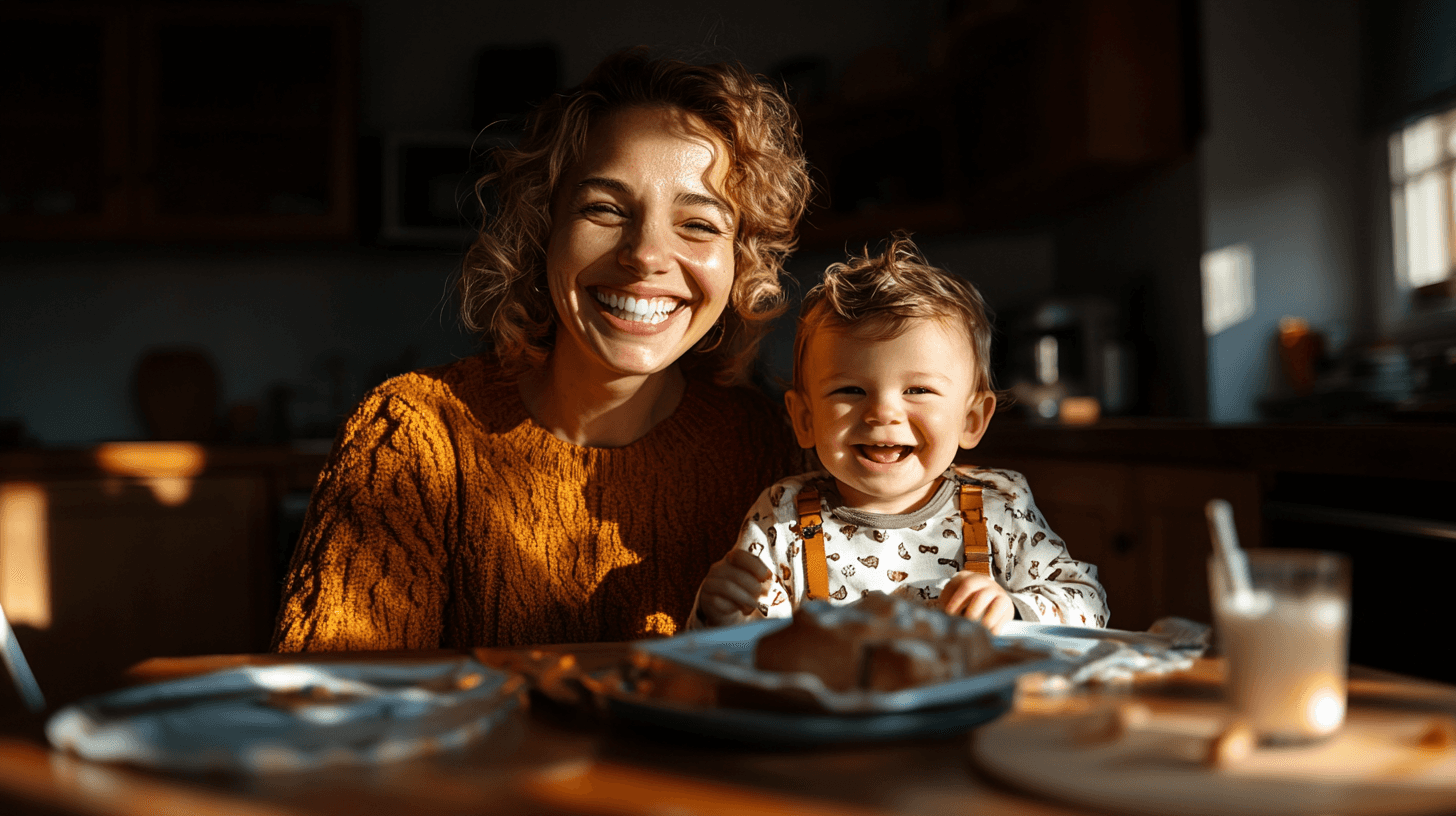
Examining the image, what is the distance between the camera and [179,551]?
9.95ft

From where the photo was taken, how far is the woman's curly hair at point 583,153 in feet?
4.36

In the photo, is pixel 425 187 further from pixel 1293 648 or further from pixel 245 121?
pixel 1293 648

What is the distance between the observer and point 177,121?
12.2 feet

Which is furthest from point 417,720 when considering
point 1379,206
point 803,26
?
point 803,26

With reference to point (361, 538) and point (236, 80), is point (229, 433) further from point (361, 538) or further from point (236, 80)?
point (361, 538)

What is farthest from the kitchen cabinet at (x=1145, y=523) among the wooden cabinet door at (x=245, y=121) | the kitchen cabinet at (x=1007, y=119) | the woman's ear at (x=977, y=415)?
the wooden cabinet door at (x=245, y=121)

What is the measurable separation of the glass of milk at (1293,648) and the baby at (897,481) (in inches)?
19.6

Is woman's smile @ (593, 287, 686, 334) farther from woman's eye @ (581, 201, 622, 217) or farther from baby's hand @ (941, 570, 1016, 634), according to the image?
baby's hand @ (941, 570, 1016, 634)

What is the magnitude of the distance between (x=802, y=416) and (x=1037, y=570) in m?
0.29

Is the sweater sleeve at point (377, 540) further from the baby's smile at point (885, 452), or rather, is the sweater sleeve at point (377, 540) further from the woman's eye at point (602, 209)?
the baby's smile at point (885, 452)

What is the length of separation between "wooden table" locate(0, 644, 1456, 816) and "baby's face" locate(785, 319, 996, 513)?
54 cm

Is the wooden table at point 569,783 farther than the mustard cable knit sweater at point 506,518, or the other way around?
the mustard cable knit sweater at point 506,518

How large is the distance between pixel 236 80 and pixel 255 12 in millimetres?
257

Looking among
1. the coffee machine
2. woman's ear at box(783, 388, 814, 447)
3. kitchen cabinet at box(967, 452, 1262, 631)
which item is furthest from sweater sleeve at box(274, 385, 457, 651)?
the coffee machine
